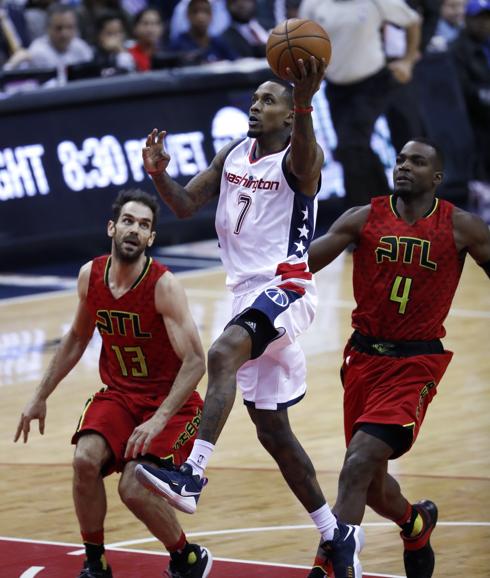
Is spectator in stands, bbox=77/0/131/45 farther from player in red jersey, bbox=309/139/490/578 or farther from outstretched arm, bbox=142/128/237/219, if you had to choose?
player in red jersey, bbox=309/139/490/578

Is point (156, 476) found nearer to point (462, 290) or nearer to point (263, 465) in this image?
point (263, 465)

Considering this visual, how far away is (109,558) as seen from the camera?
6934 millimetres

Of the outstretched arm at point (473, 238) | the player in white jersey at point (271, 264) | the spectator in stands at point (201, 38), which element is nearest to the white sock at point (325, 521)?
A: the player in white jersey at point (271, 264)

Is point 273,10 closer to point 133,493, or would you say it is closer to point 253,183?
point 253,183

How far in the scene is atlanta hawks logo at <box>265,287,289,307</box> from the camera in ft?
21.6

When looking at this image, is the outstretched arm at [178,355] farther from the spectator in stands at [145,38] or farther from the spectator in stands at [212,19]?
the spectator in stands at [212,19]

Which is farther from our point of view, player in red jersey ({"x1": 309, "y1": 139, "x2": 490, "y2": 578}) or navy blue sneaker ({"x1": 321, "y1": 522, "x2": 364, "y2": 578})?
player in red jersey ({"x1": 309, "y1": 139, "x2": 490, "y2": 578})

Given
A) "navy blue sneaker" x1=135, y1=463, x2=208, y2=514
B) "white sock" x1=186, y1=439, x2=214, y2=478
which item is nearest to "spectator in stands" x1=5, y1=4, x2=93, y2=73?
"white sock" x1=186, y1=439, x2=214, y2=478

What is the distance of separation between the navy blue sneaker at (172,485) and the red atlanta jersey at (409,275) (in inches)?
43.6

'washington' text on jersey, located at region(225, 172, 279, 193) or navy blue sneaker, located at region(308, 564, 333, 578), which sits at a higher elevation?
'washington' text on jersey, located at region(225, 172, 279, 193)

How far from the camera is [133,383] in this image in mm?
6676

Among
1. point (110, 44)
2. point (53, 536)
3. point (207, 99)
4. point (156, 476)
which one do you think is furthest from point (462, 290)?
point (156, 476)

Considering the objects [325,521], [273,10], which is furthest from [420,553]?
[273,10]

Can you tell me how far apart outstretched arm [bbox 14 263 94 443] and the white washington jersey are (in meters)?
0.65
